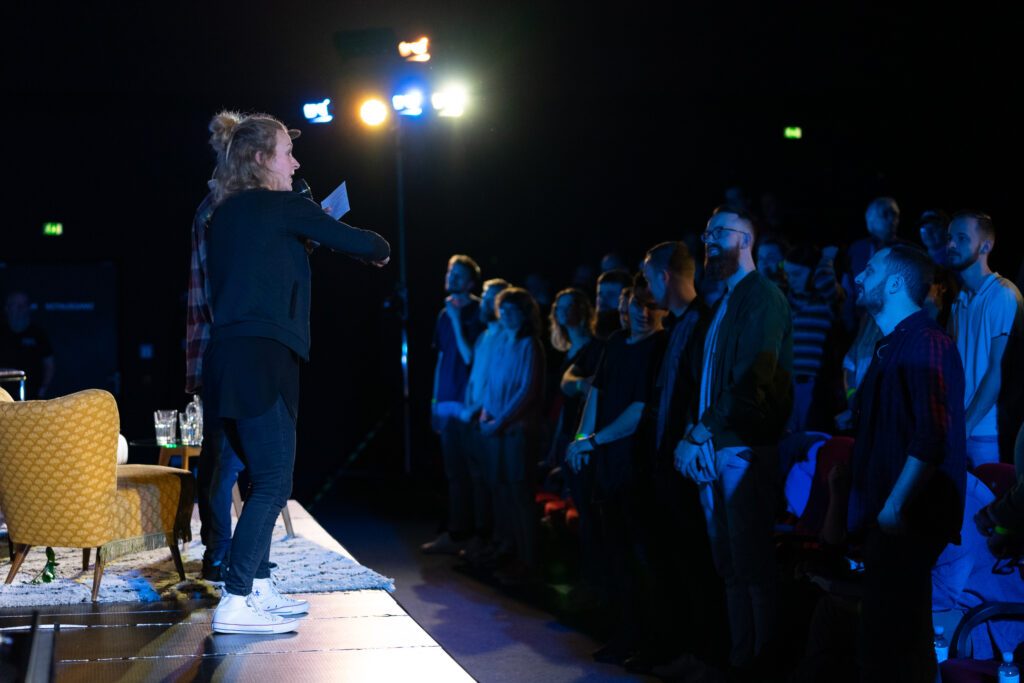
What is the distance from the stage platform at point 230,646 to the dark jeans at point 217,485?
283 mm

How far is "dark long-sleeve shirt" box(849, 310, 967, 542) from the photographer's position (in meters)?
2.40

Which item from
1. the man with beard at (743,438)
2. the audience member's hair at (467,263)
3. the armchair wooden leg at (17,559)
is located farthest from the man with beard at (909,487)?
the audience member's hair at (467,263)

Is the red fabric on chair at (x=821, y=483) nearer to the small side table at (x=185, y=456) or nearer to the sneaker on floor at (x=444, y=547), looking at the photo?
the small side table at (x=185, y=456)

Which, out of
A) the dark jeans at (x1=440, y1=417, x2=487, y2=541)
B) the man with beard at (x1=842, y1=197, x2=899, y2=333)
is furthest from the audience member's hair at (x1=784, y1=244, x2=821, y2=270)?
the dark jeans at (x1=440, y1=417, x2=487, y2=541)

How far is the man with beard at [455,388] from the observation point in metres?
6.05

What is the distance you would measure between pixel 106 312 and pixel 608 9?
6064 millimetres

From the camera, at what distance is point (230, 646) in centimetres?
293

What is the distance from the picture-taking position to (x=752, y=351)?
3238 mm

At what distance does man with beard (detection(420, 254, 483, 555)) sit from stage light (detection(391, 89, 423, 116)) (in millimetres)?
2630

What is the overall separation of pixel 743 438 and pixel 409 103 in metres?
5.92

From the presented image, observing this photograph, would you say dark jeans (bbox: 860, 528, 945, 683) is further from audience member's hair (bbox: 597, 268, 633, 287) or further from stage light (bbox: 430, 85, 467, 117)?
stage light (bbox: 430, 85, 467, 117)

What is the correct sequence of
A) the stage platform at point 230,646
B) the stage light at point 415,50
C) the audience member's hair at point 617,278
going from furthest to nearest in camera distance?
the stage light at point 415,50, the audience member's hair at point 617,278, the stage platform at point 230,646

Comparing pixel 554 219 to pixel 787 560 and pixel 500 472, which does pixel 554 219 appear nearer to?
pixel 500 472

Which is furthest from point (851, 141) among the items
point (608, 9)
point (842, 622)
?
point (842, 622)
